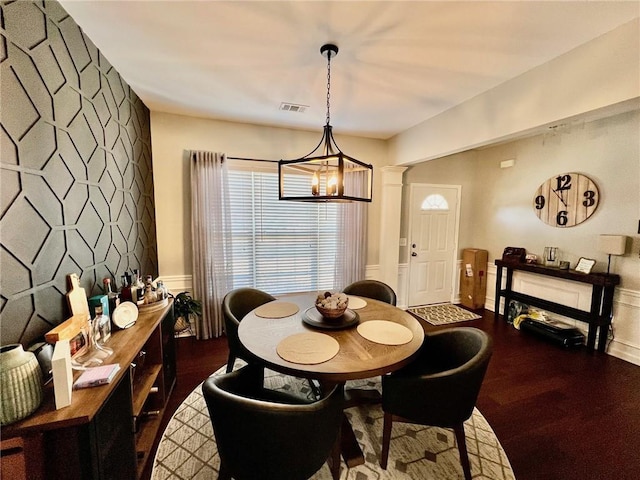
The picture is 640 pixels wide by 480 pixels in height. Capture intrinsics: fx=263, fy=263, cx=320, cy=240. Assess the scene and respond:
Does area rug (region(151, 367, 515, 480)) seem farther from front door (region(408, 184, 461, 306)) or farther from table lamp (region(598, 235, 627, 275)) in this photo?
front door (region(408, 184, 461, 306))

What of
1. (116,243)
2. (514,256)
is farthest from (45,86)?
(514,256)

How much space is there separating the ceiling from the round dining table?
193 centimetres

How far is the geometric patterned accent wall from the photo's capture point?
3.79 ft

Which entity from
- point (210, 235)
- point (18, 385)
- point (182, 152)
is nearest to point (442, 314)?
point (210, 235)

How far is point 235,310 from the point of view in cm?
238

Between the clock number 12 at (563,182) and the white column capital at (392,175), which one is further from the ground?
the white column capital at (392,175)

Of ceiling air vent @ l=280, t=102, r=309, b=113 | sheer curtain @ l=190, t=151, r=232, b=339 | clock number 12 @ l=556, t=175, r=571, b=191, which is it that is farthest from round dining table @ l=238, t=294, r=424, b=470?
clock number 12 @ l=556, t=175, r=571, b=191

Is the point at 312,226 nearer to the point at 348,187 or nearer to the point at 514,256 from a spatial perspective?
the point at 348,187

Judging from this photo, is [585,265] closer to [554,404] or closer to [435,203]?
[554,404]

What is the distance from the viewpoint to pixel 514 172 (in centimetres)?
406

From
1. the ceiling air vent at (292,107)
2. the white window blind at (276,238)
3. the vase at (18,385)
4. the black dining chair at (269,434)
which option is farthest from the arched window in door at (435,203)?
the vase at (18,385)

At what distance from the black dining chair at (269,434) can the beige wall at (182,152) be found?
2.43m

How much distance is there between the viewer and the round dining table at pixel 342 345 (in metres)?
1.35

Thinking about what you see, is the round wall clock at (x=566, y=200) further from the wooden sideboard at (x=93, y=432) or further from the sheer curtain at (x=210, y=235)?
the wooden sideboard at (x=93, y=432)
